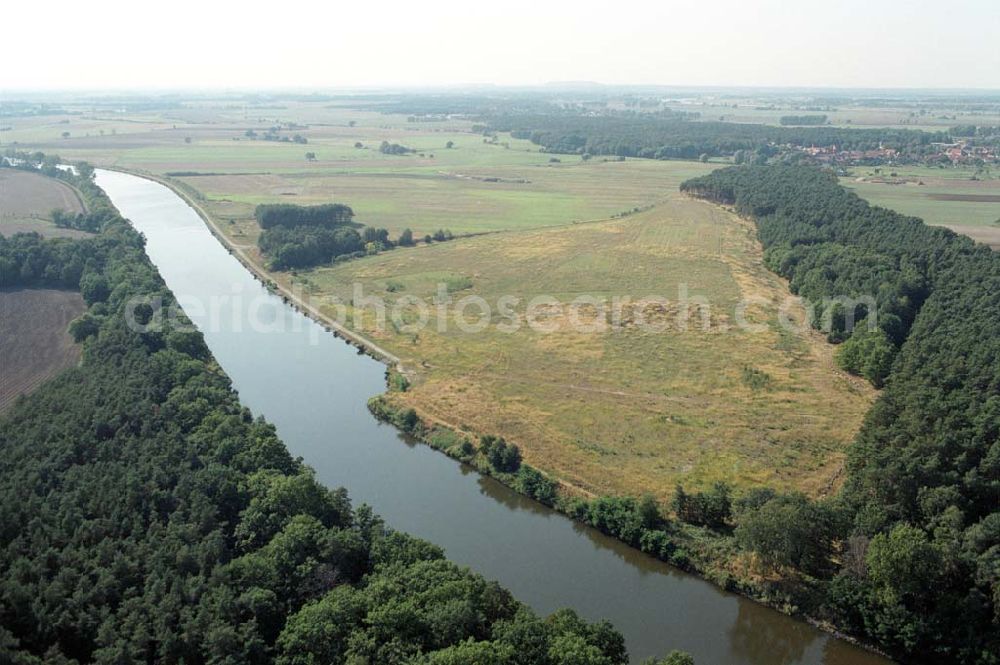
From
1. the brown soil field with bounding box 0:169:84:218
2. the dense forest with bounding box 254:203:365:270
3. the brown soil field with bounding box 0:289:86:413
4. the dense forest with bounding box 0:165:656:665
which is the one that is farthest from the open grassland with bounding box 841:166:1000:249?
the brown soil field with bounding box 0:169:84:218

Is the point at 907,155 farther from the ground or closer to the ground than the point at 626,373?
farther from the ground

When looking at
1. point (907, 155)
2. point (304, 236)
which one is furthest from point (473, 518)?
point (907, 155)

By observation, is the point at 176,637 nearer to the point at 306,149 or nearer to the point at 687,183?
the point at 687,183

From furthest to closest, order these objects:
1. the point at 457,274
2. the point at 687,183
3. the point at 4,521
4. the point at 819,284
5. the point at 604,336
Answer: the point at 687,183, the point at 457,274, the point at 819,284, the point at 604,336, the point at 4,521

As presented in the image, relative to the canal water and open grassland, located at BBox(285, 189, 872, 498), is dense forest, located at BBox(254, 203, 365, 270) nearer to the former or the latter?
open grassland, located at BBox(285, 189, 872, 498)

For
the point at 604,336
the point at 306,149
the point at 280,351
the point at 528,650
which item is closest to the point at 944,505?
the point at 528,650

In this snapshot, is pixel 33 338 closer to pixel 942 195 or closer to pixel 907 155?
pixel 942 195

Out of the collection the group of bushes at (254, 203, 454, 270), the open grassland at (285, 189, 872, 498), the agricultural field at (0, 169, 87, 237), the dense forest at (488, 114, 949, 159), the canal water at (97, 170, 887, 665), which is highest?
the dense forest at (488, 114, 949, 159)
